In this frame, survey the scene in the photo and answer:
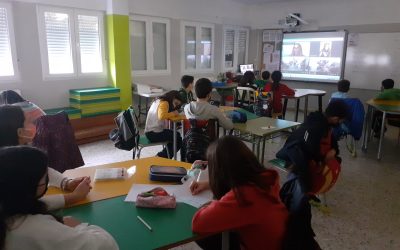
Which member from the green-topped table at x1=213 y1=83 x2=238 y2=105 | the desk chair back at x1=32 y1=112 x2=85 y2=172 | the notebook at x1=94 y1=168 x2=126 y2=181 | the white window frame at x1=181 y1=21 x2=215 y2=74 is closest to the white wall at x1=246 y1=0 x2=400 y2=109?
the white window frame at x1=181 y1=21 x2=215 y2=74

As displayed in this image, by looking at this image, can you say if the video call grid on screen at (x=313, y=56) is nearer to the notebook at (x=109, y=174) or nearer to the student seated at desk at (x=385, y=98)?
the student seated at desk at (x=385, y=98)

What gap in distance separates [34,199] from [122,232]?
0.41 m

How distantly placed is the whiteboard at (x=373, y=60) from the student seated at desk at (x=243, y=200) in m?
6.39

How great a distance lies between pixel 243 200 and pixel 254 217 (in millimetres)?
87

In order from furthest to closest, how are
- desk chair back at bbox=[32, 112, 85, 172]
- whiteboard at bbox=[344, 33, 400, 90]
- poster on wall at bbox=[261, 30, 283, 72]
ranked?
poster on wall at bbox=[261, 30, 283, 72]
whiteboard at bbox=[344, 33, 400, 90]
desk chair back at bbox=[32, 112, 85, 172]

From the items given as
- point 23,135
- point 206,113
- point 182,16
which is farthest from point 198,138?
point 182,16

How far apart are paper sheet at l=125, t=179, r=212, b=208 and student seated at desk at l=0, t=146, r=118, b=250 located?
0.56 metres

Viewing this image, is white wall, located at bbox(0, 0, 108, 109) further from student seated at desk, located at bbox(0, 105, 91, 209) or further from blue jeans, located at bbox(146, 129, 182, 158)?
student seated at desk, located at bbox(0, 105, 91, 209)

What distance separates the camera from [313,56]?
754cm

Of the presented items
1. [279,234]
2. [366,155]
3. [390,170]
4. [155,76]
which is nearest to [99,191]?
[279,234]

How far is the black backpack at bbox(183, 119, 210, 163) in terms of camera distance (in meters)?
3.01

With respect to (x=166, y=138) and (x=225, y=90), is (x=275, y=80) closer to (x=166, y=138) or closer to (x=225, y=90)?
(x=225, y=90)

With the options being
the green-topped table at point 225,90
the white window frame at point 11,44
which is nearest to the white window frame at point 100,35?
the white window frame at point 11,44

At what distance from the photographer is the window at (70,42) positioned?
194 inches
